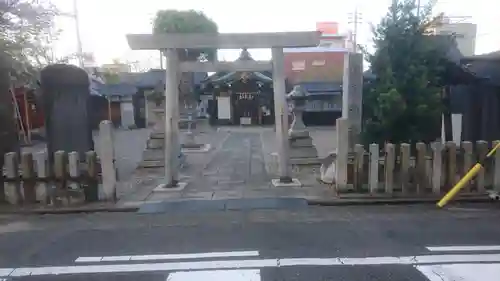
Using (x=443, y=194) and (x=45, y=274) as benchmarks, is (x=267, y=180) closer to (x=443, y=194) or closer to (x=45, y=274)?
(x=443, y=194)

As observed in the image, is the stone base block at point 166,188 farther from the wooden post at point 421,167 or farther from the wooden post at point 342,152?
the wooden post at point 421,167

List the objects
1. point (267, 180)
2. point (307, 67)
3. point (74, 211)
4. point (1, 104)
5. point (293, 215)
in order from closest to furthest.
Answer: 1. point (293, 215)
2. point (74, 211)
3. point (1, 104)
4. point (267, 180)
5. point (307, 67)

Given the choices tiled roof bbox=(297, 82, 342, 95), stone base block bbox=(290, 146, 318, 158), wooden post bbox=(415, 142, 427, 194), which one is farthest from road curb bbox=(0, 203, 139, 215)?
tiled roof bbox=(297, 82, 342, 95)

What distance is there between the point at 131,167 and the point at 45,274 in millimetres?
6990

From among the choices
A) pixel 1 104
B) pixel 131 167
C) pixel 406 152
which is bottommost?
pixel 131 167

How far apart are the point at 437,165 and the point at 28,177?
6658mm

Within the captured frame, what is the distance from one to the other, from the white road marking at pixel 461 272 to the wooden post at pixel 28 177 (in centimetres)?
589

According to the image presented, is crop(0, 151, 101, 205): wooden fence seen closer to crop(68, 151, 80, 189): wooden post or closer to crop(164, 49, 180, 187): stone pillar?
crop(68, 151, 80, 189): wooden post

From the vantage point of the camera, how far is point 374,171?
702cm

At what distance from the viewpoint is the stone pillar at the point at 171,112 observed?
318 inches

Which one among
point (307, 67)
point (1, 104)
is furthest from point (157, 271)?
point (307, 67)

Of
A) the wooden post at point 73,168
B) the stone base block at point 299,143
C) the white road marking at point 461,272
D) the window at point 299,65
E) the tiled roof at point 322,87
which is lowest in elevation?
the white road marking at point 461,272

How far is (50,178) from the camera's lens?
691 cm

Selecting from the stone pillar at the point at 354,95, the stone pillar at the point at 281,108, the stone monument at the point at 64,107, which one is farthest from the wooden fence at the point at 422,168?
the stone monument at the point at 64,107
